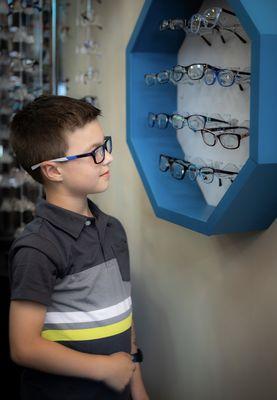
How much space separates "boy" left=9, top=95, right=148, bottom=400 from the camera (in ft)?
3.47

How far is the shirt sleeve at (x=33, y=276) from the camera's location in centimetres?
104

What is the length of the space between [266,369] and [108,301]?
0.45 m

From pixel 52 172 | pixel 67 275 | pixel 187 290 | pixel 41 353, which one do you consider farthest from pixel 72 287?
pixel 187 290

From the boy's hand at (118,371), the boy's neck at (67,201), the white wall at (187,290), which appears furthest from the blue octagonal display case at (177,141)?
the boy's hand at (118,371)

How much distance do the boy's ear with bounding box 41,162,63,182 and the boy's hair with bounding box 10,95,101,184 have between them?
18 millimetres

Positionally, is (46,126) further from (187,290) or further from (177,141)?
(187,290)

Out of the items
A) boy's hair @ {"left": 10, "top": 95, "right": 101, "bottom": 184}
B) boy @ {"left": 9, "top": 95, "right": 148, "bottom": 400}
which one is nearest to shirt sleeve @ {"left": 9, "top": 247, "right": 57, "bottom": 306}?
boy @ {"left": 9, "top": 95, "right": 148, "bottom": 400}

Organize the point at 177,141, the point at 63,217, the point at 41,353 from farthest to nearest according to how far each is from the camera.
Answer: the point at 177,141
the point at 63,217
the point at 41,353

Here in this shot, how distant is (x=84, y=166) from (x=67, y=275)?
0.25 m

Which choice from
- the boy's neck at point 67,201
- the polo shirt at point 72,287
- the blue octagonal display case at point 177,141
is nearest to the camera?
the blue octagonal display case at point 177,141

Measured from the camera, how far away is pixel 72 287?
112 centimetres

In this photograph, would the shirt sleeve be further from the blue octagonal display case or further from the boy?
the blue octagonal display case

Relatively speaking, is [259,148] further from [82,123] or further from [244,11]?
[82,123]

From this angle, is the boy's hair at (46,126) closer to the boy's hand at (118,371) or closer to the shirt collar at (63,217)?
the shirt collar at (63,217)
